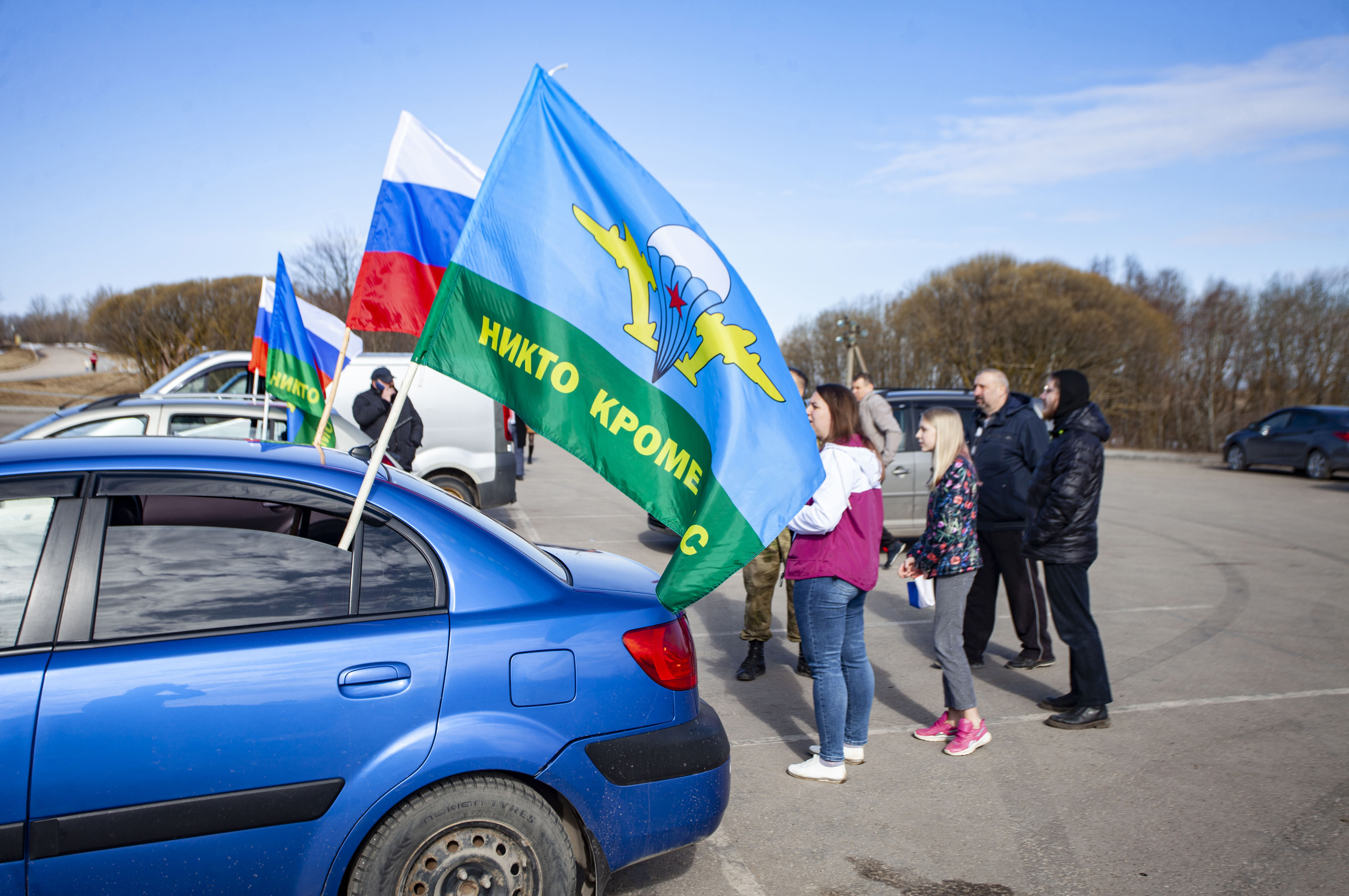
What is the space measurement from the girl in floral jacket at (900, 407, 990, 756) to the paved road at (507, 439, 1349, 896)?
0.14m

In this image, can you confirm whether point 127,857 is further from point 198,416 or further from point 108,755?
point 198,416

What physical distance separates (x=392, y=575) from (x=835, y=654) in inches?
87.1

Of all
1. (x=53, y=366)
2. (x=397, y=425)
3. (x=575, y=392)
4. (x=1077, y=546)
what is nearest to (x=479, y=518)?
(x=575, y=392)

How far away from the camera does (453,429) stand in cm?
1049

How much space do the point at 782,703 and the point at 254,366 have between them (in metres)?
6.87

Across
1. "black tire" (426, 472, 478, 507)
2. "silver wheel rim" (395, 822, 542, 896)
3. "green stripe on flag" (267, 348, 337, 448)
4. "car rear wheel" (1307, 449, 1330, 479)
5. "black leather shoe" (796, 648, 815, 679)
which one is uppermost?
"green stripe on flag" (267, 348, 337, 448)

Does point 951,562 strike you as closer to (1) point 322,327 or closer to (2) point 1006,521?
(2) point 1006,521

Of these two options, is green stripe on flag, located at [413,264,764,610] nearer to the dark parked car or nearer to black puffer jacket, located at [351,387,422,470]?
black puffer jacket, located at [351,387,422,470]

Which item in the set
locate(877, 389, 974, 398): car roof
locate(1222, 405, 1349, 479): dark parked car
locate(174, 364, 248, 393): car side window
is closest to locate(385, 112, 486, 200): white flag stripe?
locate(877, 389, 974, 398): car roof

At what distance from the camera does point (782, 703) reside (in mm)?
5172

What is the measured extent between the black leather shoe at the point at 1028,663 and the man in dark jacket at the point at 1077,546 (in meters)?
0.93

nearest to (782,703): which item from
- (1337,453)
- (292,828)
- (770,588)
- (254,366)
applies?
(770,588)

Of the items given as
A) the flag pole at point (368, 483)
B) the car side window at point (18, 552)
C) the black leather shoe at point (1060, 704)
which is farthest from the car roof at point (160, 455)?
the black leather shoe at point (1060, 704)

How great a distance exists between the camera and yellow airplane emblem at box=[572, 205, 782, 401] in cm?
276
